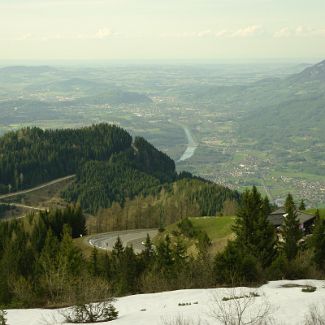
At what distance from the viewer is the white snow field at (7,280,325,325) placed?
33062 mm

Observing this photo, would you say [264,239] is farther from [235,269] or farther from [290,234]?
[235,269]

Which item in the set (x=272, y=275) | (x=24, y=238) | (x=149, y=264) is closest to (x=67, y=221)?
(x=24, y=238)

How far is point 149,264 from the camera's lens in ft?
232

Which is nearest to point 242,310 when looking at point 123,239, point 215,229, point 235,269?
point 235,269

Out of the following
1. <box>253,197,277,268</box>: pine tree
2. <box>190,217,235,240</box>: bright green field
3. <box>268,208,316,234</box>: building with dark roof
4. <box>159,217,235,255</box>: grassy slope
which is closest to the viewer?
<box>253,197,277,268</box>: pine tree

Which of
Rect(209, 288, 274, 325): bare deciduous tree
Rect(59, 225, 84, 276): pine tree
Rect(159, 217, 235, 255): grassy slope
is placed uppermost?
Rect(209, 288, 274, 325): bare deciduous tree

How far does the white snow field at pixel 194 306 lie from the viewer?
33.1 meters

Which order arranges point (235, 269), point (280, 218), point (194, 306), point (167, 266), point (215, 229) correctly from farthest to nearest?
point (215, 229), point (280, 218), point (167, 266), point (235, 269), point (194, 306)

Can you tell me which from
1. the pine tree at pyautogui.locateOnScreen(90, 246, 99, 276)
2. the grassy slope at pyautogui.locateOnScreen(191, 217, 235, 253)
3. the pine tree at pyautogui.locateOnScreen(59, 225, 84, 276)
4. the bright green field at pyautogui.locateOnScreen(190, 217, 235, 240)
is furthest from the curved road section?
the pine tree at pyautogui.locateOnScreen(59, 225, 84, 276)

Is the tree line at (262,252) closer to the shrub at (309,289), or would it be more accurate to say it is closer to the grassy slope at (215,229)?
the shrub at (309,289)

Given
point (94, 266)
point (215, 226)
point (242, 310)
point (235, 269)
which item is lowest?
point (215, 226)

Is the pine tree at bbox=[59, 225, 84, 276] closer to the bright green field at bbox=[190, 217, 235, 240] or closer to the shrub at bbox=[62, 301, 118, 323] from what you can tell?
the shrub at bbox=[62, 301, 118, 323]

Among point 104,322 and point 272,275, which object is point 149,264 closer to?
point 272,275

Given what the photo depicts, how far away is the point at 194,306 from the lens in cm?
3756
